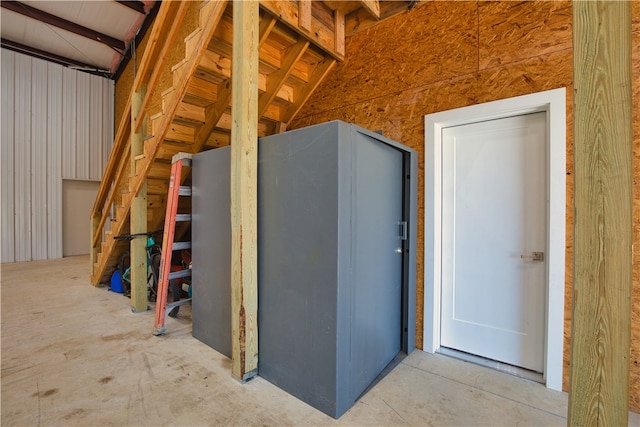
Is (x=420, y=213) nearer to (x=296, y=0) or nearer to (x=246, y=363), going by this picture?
(x=246, y=363)

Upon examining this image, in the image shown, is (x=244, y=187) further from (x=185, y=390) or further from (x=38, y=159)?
(x=38, y=159)

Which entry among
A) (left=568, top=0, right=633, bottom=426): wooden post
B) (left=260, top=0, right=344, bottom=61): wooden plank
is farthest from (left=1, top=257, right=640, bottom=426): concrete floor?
(left=260, top=0, right=344, bottom=61): wooden plank

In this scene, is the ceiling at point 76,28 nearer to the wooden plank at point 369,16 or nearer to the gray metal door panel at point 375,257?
the wooden plank at point 369,16

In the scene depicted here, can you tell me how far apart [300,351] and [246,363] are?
0.46 metres

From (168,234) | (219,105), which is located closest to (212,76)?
(219,105)

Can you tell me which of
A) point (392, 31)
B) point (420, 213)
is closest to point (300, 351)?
point (420, 213)

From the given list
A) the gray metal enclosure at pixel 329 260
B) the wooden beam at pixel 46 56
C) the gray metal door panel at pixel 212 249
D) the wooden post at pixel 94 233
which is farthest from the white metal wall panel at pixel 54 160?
the gray metal enclosure at pixel 329 260

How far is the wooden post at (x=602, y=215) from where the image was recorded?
0.73m

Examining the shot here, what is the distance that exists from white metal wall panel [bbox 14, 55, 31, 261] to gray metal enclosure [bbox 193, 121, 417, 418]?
718 centimetres

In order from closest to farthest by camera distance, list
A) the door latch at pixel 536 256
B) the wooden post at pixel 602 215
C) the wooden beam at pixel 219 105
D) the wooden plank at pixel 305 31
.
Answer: the wooden post at pixel 602 215 → the door latch at pixel 536 256 → the wooden plank at pixel 305 31 → the wooden beam at pixel 219 105

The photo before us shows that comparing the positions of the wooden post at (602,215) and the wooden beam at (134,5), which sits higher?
the wooden beam at (134,5)

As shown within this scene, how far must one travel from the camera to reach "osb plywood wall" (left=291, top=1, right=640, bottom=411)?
77.7 inches

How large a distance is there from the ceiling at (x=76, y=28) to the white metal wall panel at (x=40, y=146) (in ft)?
1.09

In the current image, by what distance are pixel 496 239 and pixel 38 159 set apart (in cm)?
935
